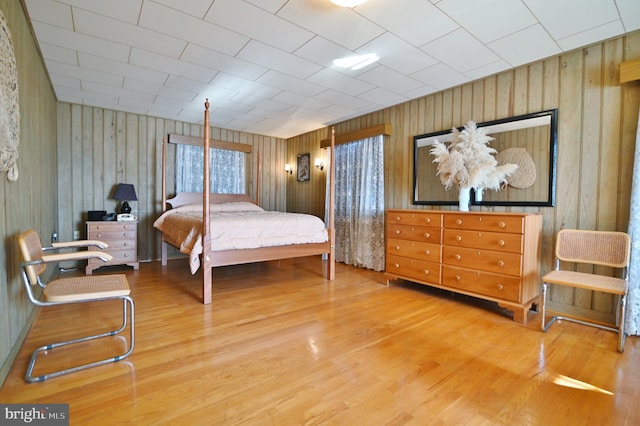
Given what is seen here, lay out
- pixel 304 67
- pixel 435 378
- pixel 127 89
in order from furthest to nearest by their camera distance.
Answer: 1. pixel 127 89
2. pixel 304 67
3. pixel 435 378

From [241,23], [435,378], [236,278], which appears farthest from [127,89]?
[435,378]

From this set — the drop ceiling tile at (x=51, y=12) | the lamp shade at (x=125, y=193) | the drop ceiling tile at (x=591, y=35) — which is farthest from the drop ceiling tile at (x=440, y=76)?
the lamp shade at (x=125, y=193)

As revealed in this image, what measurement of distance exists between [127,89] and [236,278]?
9.25 feet

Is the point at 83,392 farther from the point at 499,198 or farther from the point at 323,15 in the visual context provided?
the point at 499,198

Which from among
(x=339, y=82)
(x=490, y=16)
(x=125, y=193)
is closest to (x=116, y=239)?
(x=125, y=193)

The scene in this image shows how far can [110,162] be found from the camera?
15.8ft

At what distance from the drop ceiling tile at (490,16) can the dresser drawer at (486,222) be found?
1.56m

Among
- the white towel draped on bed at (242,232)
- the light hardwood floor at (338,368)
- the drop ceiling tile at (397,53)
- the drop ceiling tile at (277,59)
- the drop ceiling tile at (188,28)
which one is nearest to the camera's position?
the light hardwood floor at (338,368)

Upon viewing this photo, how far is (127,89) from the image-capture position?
152 inches

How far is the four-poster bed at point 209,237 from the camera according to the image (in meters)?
3.02

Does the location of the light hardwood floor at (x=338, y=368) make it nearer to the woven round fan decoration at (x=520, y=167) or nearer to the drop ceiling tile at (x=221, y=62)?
the woven round fan decoration at (x=520, y=167)

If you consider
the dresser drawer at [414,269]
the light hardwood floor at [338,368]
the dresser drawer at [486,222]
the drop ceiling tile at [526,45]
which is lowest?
the light hardwood floor at [338,368]

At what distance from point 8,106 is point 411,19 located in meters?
2.69

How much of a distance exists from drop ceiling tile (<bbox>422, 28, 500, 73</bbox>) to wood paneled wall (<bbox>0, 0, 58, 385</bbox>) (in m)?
3.04
